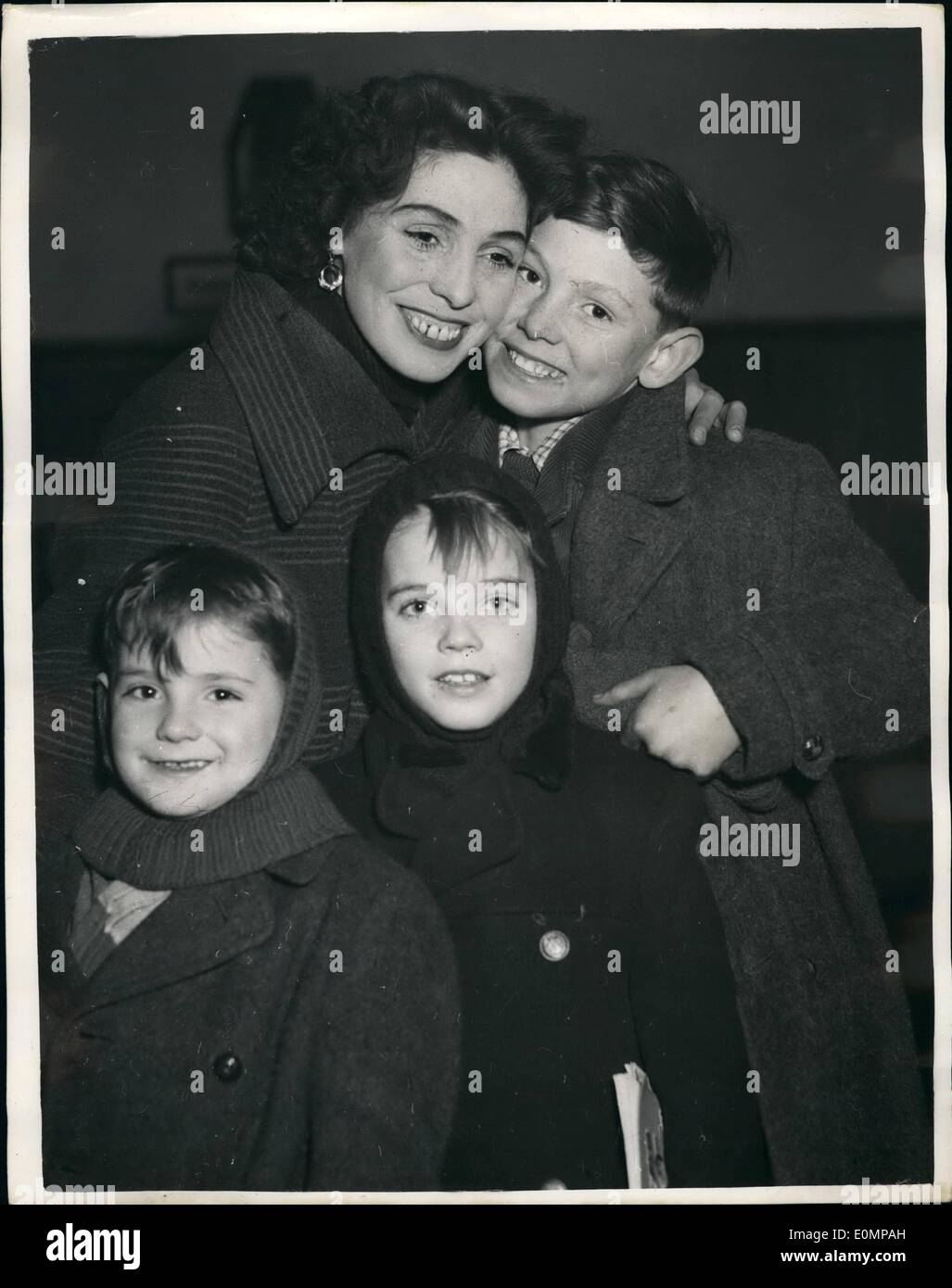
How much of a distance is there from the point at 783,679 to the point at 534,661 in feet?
0.97

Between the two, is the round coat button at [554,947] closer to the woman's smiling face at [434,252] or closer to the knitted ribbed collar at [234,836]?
the knitted ribbed collar at [234,836]

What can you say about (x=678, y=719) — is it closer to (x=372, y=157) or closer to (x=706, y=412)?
(x=706, y=412)

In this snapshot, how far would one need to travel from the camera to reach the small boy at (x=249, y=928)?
1.55 metres

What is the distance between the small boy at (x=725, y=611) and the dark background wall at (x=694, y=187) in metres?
0.05

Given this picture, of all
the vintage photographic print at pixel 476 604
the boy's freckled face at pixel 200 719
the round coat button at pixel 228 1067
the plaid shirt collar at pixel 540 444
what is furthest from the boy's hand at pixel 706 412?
the round coat button at pixel 228 1067

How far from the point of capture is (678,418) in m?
1.63

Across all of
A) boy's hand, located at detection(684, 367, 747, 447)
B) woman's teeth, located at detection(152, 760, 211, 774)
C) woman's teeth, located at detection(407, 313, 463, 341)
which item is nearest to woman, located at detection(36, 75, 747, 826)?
woman's teeth, located at detection(407, 313, 463, 341)

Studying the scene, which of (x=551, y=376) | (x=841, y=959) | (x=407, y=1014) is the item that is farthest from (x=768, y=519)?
(x=407, y=1014)

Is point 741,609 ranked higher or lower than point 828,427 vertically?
lower

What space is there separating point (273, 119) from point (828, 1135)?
1414 mm

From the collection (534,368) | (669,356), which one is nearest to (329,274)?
(534,368)

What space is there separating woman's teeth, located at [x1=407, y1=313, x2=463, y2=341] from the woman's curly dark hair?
131mm
